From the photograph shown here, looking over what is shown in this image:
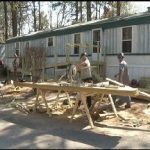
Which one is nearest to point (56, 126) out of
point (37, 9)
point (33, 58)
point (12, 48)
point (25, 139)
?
point (25, 139)

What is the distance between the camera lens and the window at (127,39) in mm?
19580

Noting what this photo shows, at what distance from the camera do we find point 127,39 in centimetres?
1975

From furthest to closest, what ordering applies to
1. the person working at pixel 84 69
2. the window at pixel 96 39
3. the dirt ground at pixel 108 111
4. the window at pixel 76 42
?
the window at pixel 76 42
the window at pixel 96 39
the person working at pixel 84 69
the dirt ground at pixel 108 111

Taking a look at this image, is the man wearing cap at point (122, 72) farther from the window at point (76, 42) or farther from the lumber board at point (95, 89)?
the window at point (76, 42)

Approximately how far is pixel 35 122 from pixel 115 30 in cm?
1035

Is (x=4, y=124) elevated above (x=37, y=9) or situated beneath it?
situated beneath

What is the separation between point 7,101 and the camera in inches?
626

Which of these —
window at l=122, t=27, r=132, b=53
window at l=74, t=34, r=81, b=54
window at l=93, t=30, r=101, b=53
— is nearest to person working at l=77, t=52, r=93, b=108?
window at l=122, t=27, r=132, b=53

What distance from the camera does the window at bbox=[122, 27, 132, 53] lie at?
1958cm

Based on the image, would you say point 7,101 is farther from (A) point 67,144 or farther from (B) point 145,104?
(A) point 67,144

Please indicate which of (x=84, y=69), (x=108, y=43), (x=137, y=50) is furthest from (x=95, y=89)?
(x=108, y=43)

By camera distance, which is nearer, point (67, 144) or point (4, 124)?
point (67, 144)

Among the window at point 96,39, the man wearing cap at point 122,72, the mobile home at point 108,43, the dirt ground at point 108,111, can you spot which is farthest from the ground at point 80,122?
the window at point 96,39

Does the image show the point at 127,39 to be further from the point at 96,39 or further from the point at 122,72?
the point at 122,72
